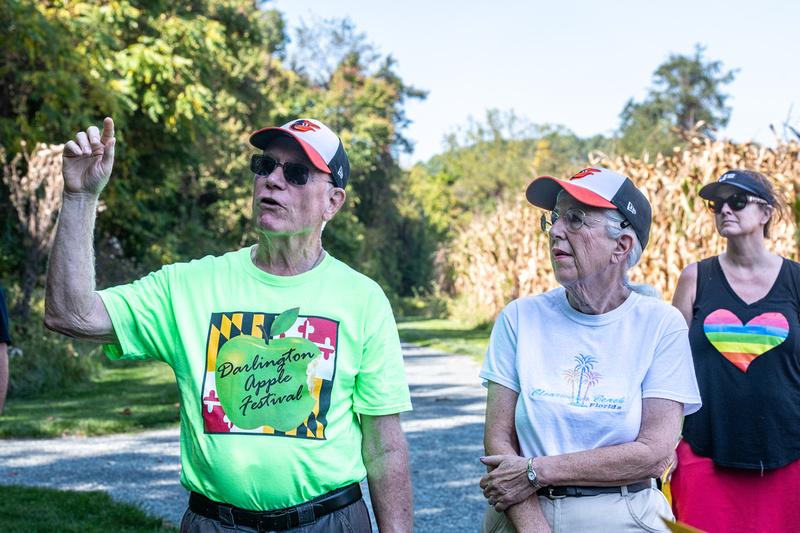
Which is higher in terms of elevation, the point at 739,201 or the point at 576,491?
the point at 739,201

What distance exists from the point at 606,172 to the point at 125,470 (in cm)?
633

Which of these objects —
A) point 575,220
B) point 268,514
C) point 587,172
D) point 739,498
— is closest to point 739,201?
point 739,498

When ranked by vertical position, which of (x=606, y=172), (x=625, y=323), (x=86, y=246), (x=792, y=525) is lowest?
(x=792, y=525)

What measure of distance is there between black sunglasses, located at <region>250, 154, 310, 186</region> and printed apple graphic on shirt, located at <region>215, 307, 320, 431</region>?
1.46ft

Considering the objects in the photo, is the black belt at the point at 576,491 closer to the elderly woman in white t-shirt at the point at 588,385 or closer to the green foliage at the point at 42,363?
the elderly woman in white t-shirt at the point at 588,385

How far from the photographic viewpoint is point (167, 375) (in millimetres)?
16969

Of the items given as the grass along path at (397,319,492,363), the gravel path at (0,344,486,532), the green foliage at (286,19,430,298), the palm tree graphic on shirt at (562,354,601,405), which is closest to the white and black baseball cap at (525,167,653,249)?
the palm tree graphic on shirt at (562,354,601,405)

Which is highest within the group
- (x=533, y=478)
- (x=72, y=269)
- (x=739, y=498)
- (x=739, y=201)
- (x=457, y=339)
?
(x=739, y=201)

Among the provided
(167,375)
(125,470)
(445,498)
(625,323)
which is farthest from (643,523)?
(167,375)

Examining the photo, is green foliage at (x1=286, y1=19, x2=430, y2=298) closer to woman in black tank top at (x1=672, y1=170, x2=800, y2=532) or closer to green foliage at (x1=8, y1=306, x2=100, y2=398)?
green foliage at (x1=8, y1=306, x2=100, y2=398)

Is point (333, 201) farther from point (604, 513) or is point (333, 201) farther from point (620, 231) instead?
point (604, 513)

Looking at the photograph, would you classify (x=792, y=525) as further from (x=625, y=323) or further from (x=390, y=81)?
(x=390, y=81)

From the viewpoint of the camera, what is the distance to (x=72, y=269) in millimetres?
2600

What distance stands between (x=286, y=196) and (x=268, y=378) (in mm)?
562
